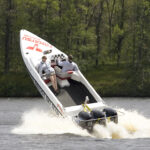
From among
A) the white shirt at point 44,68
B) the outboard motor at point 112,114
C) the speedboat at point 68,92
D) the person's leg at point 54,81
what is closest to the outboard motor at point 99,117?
the speedboat at point 68,92

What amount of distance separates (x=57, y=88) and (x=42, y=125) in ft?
7.26

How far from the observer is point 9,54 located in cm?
5406

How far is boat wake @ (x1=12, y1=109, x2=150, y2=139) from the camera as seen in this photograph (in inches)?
746

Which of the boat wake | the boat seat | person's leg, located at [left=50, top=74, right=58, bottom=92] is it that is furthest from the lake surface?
the boat seat

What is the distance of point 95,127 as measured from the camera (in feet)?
62.0

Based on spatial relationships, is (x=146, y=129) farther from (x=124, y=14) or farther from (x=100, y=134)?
(x=124, y=14)

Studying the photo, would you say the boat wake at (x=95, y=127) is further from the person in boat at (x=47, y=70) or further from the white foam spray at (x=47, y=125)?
the person in boat at (x=47, y=70)

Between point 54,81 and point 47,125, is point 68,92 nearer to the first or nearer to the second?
point 54,81

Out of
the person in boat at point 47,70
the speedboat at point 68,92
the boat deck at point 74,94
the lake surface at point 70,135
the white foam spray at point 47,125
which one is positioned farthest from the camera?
the person in boat at point 47,70

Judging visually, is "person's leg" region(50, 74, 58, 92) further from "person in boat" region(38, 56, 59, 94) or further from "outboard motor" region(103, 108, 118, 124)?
"outboard motor" region(103, 108, 118, 124)

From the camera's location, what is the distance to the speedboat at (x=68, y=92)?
19188 millimetres

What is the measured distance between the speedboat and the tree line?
24.8 metres

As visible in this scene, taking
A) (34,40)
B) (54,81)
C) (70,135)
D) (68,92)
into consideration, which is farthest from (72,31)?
(70,135)

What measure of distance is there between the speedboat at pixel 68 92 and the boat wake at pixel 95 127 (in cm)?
22
